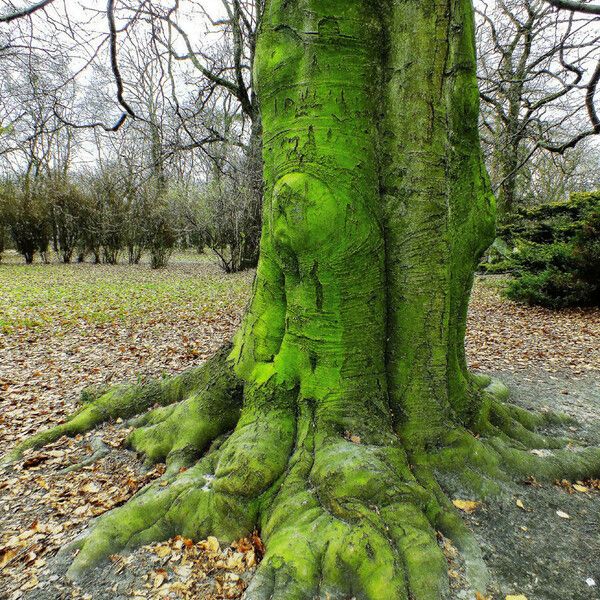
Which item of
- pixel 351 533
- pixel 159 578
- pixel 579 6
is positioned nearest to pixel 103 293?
pixel 159 578

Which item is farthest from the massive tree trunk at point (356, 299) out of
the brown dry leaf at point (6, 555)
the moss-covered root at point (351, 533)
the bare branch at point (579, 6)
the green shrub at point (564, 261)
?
the green shrub at point (564, 261)

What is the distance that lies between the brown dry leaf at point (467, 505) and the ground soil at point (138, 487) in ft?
0.08

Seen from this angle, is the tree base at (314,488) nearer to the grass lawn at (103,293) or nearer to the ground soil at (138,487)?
the ground soil at (138,487)

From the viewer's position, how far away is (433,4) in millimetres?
2549

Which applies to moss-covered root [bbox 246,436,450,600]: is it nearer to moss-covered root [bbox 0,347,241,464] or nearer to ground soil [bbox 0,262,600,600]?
ground soil [bbox 0,262,600,600]

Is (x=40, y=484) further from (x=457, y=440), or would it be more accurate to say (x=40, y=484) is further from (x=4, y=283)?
(x=4, y=283)

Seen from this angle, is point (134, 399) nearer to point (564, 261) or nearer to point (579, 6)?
point (579, 6)

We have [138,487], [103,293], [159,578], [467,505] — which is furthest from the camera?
[103,293]

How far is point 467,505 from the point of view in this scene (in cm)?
253

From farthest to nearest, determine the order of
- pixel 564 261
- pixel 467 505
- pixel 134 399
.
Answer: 1. pixel 564 261
2. pixel 134 399
3. pixel 467 505

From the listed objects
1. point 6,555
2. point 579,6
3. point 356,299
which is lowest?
point 6,555

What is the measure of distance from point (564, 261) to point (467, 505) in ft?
30.2

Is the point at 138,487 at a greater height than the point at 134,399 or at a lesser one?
lesser

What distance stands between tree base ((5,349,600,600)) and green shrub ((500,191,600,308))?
7627 millimetres
